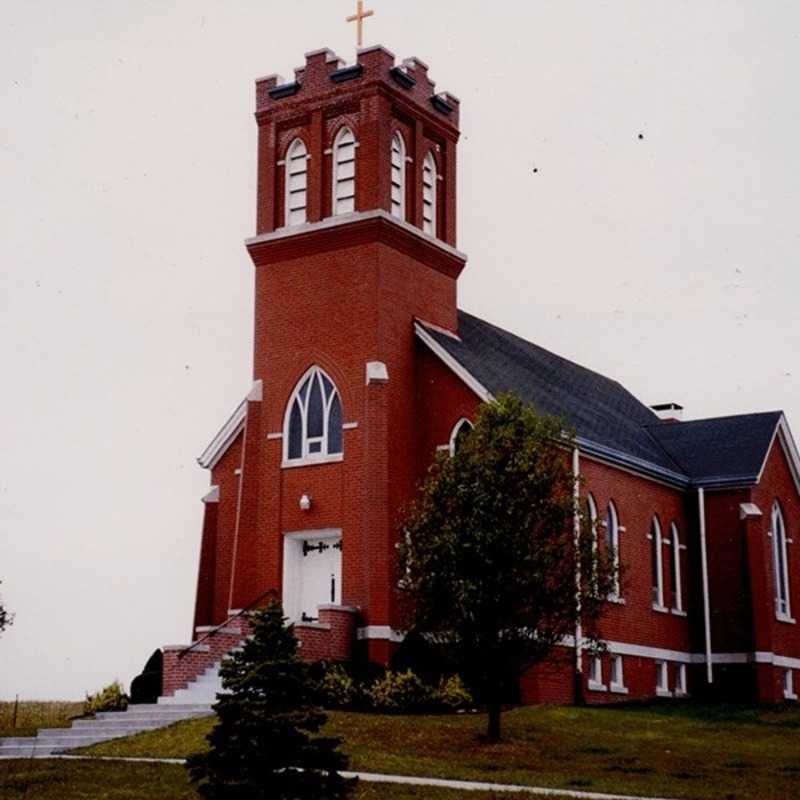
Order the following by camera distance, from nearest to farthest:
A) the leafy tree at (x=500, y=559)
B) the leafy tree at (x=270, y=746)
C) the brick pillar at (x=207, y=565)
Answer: the leafy tree at (x=270, y=746)
the leafy tree at (x=500, y=559)
the brick pillar at (x=207, y=565)

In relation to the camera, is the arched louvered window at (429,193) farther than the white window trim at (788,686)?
No

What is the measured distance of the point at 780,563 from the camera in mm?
45438

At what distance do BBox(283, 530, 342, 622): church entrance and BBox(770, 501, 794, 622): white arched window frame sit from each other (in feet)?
51.1

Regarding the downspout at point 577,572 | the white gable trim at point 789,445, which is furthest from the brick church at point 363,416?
the white gable trim at point 789,445

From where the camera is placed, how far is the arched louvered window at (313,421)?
1409 inches

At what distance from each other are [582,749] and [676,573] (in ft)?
57.4

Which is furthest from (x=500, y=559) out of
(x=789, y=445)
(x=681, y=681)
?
(x=789, y=445)

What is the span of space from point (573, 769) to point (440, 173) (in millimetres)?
19474

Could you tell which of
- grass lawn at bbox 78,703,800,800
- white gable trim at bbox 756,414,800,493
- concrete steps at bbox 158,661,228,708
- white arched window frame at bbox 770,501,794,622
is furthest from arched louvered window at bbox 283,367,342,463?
white gable trim at bbox 756,414,800,493

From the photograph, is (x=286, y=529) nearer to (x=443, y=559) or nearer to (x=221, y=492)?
(x=221, y=492)

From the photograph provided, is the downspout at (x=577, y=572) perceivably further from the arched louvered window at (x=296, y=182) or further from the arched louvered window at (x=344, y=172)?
the arched louvered window at (x=296, y=182)

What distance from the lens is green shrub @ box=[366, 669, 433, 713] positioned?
31.2 metres

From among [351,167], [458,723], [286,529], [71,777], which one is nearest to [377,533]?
[286,529]

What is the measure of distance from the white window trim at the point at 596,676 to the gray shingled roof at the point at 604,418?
542 centimetres
